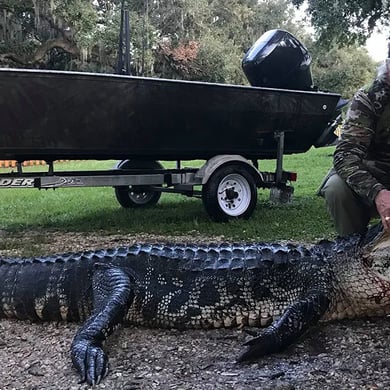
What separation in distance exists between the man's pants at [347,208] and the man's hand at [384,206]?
25.0 inches

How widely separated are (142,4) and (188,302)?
23608 millimetres

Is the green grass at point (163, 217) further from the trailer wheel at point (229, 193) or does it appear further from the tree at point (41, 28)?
the tree at point (41, 28)

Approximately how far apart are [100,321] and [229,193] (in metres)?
3.83

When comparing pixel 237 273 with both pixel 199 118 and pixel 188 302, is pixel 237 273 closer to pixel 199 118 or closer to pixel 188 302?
pixel 188 302

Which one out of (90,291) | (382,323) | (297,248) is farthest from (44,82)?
(382,323)

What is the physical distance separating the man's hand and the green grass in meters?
2.40

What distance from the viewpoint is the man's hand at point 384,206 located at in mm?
2797

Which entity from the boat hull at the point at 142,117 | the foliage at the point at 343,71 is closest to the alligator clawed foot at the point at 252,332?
the boat hull at the point at 142,117

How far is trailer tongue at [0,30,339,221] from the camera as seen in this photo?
5.76 metres

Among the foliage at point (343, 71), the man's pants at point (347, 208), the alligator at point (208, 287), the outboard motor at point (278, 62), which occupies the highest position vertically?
the foliage at point (343, 71)

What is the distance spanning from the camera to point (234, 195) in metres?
6.50

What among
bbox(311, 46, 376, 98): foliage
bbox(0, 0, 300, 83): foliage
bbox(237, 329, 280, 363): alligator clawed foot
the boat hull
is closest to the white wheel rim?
the boat hull

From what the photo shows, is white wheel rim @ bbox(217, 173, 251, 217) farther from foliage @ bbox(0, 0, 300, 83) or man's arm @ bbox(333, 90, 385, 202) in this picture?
foliage @ bbox(0, 0, 300, 83)

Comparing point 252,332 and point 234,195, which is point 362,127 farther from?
point 234,195
